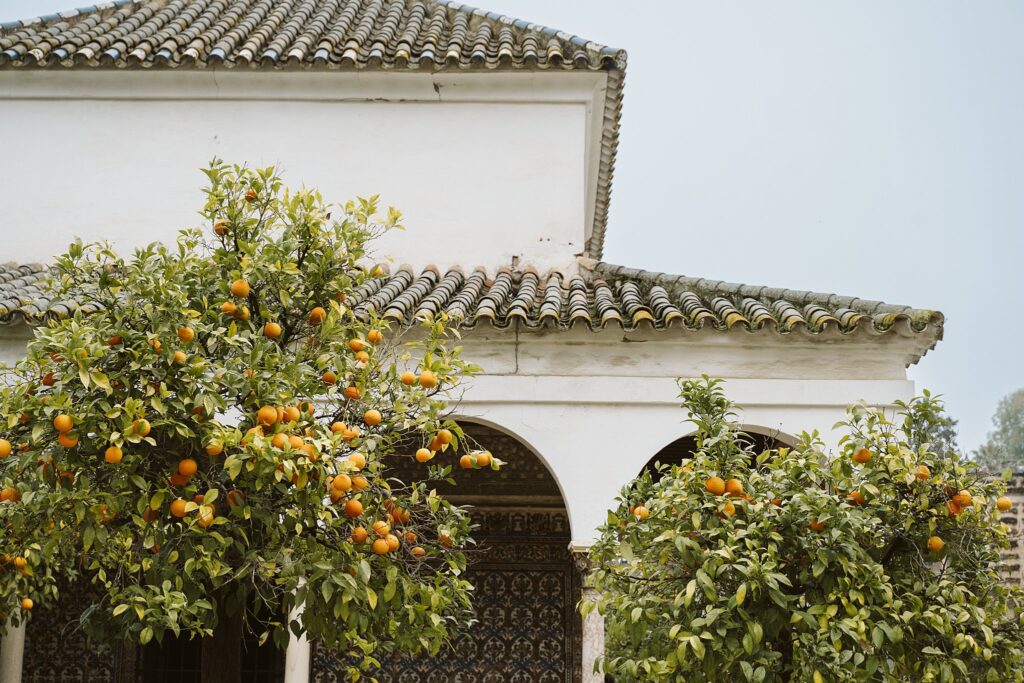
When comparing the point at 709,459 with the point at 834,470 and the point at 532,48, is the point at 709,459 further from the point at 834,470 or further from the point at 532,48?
the point at 532,48

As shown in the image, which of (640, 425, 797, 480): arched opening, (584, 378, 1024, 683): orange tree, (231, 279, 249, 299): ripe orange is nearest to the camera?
(584, 378, 1024, 683): orange tree

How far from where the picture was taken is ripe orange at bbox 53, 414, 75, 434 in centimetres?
430

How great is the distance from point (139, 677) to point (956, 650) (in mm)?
6963

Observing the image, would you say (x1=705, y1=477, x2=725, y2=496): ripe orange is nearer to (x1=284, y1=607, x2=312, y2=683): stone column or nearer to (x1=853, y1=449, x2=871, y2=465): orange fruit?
(x1=853, y1=449, x2=871, y2=465): orange fruit

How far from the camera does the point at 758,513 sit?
4742mm

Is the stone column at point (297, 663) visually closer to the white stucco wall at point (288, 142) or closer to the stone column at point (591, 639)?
the stone column at point (591, 639)

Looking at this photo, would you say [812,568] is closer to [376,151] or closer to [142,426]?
[142,426]

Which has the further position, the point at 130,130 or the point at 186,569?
the point at 130,130

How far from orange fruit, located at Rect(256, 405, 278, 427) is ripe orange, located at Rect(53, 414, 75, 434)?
2.17 feet

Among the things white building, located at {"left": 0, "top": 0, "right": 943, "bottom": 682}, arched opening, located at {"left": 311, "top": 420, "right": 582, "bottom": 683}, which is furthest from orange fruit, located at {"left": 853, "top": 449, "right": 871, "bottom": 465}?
arched opening, located at {"left": 311, "top": 420, "right": 582, "bottom": 683}

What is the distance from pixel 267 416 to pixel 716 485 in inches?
70.6

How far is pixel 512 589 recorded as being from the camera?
998cm

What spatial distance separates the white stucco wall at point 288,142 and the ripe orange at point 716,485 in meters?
5.17

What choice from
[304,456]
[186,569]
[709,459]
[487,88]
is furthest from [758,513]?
[487,88]
